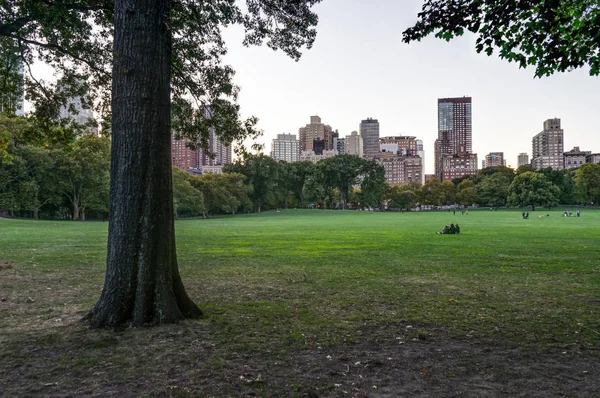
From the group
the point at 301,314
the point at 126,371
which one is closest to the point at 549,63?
the point at 301,314

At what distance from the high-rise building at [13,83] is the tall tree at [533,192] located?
109 meters

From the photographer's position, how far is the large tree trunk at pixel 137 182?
20.0 ft

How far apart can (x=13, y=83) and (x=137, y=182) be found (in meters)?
10.2

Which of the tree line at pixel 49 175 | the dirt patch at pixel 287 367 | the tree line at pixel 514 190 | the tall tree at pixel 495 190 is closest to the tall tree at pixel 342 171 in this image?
the tree line at pixel 514 190

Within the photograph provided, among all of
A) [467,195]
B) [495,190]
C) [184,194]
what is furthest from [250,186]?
[467,195]

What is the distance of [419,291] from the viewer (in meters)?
8.92

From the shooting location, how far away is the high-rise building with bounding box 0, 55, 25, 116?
11.9 metres

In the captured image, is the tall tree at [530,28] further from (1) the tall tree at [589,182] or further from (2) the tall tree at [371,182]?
(1) the tall tree at [589,182]

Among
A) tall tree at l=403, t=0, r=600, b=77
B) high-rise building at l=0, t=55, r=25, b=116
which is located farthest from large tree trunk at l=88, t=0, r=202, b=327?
high-rise building at l=0, t=55, r=25, b=116

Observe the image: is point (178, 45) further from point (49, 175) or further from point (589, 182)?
point (589, 182)

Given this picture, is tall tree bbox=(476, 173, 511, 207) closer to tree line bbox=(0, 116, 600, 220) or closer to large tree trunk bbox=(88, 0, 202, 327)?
tree line bbox=(0, 116, 600, 220)

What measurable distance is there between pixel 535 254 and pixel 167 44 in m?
15.3

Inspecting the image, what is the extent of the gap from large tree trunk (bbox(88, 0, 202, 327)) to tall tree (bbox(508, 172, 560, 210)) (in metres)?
111

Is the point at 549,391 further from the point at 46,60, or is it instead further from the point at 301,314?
the point at 46,60
